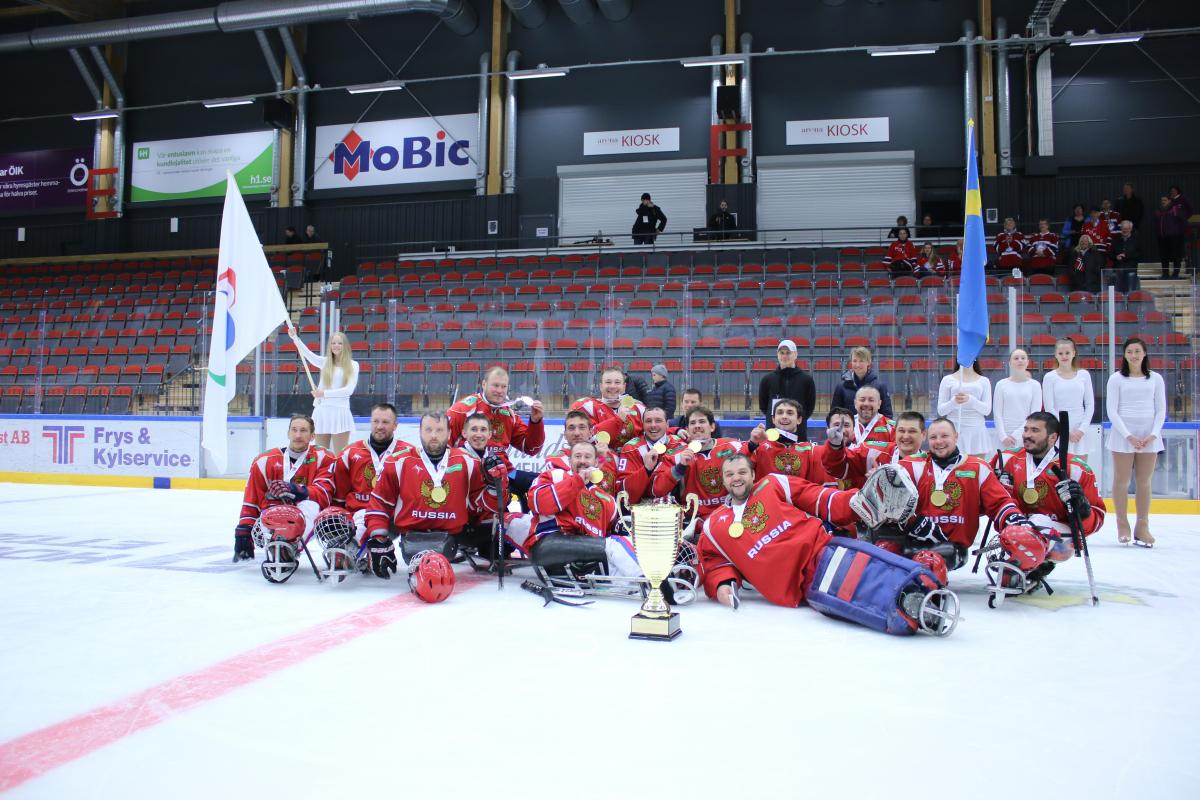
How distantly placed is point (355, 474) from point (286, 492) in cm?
39

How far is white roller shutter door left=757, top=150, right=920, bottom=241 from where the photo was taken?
15672 mm

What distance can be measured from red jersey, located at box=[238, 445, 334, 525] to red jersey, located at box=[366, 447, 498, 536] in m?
0.47

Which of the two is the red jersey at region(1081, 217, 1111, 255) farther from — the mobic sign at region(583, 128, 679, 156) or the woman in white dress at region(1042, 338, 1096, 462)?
the mobic sign at region(583, 128, 679, 156)

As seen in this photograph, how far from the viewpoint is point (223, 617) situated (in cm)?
355

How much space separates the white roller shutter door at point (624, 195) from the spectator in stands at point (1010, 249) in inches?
222

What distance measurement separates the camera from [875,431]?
488 centimetres

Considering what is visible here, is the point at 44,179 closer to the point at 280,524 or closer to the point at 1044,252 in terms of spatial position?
the point at 280,524

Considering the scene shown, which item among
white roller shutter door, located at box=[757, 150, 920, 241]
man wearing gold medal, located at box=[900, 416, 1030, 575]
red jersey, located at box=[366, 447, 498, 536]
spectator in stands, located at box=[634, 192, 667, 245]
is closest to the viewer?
man wearing gold medal, located at box=[900, 416, 1030, 575]

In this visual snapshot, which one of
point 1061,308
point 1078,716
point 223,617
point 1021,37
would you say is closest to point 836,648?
point 1078,716

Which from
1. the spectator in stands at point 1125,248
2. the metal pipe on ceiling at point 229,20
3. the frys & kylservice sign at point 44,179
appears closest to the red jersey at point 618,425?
the spectator in stands at point 1125,248

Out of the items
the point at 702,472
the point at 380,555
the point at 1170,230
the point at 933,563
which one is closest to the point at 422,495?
the point at 380,555

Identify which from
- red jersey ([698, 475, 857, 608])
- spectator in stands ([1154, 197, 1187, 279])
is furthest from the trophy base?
spectator in stands ([1154, 197, 1187, 279])

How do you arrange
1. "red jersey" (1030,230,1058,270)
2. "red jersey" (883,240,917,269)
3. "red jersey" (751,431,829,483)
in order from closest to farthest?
"red jersey" (751,431,829,483) → "red jersey" (1030,230,1058,270) → "red jersey" (883,240,917,269)

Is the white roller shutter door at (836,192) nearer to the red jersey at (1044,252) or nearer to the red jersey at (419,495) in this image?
the red jersey at (1044,252)
